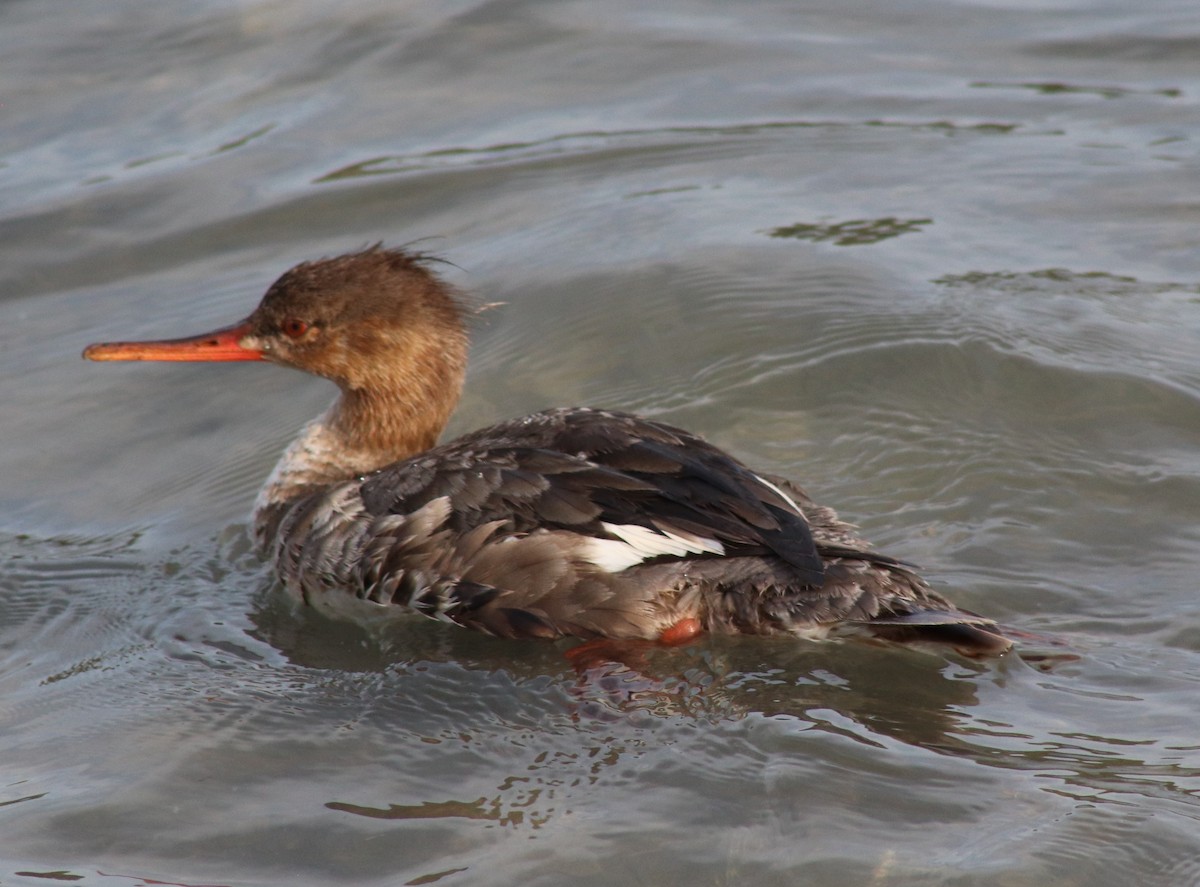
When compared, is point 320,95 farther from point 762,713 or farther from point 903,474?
point 762,713

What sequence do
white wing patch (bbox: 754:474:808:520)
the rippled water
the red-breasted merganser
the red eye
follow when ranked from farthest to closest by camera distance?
the red eye < white wing patch (bbox: 754:474:808:520) < the red-breasted merganser < the rippled water

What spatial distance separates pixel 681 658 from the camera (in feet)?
15.9

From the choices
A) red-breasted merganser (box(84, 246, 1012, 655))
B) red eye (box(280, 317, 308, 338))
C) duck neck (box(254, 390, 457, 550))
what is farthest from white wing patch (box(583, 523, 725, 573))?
red eye (box(280, 317, 308, 338))

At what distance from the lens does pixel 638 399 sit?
675cm

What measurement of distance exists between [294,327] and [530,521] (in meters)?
1.45

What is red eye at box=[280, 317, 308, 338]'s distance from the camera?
19.2ft

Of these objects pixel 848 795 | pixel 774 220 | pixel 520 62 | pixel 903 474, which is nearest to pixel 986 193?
pixel 774 220

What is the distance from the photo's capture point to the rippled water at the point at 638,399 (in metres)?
4.07

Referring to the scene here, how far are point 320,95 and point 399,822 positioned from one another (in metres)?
6.63

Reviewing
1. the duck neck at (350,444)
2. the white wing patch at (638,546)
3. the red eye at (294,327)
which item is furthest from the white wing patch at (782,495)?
the red eye at (294,327)

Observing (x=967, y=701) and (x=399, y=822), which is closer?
(x=399, y=822)

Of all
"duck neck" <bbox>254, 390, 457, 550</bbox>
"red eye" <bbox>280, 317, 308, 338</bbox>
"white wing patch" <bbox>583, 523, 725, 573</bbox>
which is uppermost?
"red eye" <bbox>280, 317, 308, 338</bbox>

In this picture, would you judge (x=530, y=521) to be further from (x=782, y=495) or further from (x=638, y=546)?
(x=782, y=495)

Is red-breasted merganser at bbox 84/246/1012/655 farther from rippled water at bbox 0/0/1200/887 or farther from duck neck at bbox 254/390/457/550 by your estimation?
rippled water at bbox 0/0/1200/887
